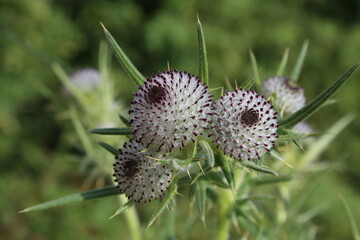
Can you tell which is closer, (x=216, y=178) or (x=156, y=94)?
(x=156, y=94)

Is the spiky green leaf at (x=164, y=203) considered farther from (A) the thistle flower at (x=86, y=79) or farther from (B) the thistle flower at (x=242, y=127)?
(A) the thistle flower at (x=86, y=79)

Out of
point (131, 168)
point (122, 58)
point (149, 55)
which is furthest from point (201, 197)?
point (149, 55)

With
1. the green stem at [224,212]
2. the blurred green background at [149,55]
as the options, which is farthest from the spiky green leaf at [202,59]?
the blurred green background at [149,55]

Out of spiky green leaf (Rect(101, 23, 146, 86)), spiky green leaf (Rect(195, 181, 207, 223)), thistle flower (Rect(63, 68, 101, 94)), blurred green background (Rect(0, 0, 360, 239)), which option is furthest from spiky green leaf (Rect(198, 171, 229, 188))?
blurred green background (Rect(0, 0, 360, 239))

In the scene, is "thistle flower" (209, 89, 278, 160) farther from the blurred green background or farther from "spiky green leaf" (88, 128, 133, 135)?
the blurred green background

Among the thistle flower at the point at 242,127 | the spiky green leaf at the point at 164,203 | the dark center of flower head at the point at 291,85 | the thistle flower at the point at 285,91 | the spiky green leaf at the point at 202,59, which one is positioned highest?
the dark center of flower head at the point at 291,85

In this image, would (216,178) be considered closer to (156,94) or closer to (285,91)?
(156,94)

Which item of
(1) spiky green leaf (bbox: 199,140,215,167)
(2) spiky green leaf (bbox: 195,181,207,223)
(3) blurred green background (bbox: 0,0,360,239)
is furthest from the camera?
(3) blurred green background (bbox: 0,0,360,239)
